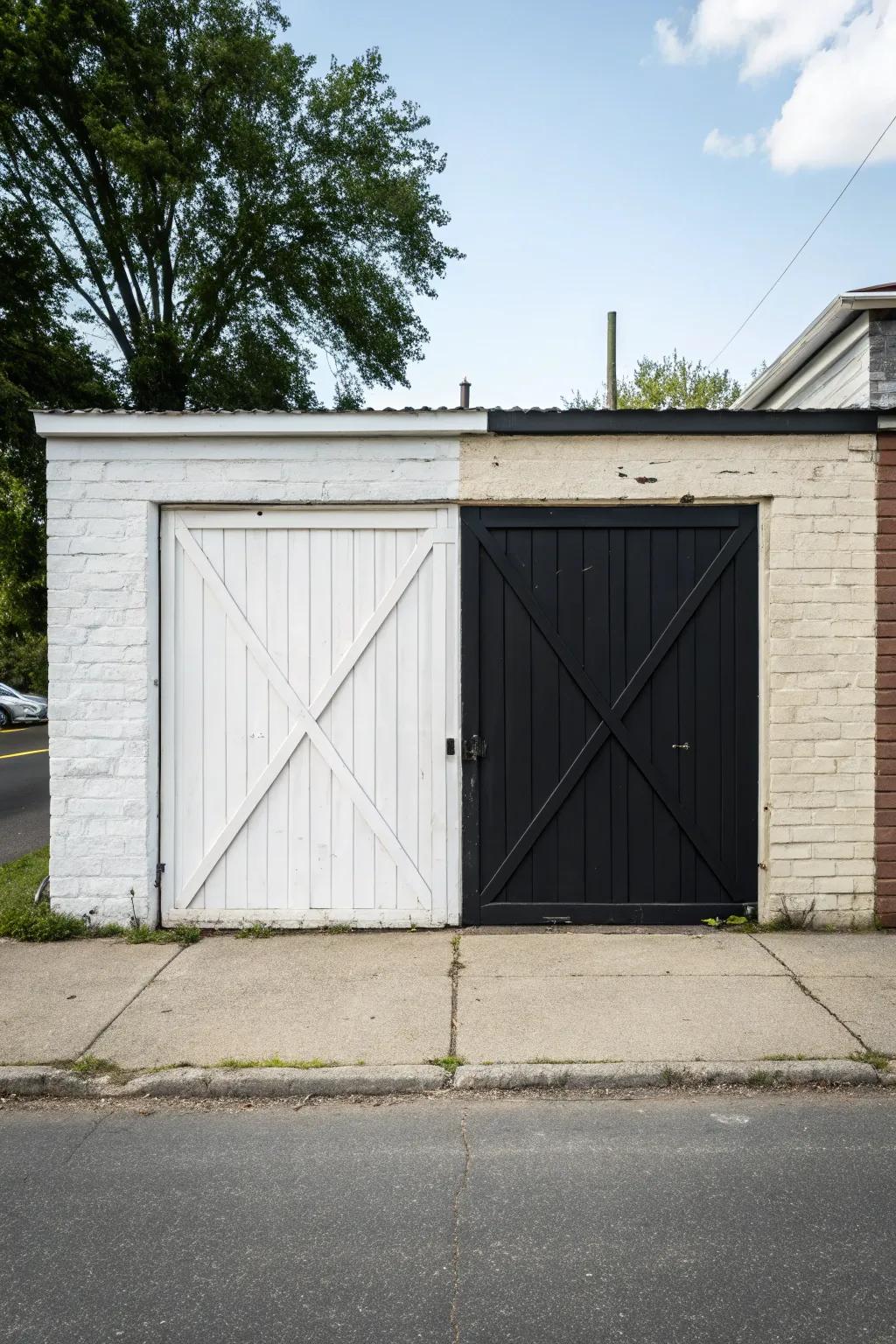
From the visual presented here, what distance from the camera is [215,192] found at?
20547 millimetres

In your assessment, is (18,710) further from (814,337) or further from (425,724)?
(814,337)

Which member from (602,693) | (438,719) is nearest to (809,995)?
(602,693)

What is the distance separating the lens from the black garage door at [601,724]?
6.33 metres

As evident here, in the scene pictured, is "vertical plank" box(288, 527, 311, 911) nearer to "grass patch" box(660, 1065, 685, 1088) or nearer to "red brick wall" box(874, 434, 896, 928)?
"grass patch" box(660, 1065, 685, 1088)

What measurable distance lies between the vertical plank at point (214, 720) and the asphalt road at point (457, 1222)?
232cm

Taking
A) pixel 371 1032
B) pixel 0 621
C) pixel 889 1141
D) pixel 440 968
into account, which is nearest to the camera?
pixel 889 1141

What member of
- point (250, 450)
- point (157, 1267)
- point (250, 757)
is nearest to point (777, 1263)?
point (157, 1267)

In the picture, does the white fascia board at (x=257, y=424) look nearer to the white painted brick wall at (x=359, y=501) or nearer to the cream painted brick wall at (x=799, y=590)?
the white painted brick wall at (x=359, y=501)

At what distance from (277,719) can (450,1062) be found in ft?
9.07

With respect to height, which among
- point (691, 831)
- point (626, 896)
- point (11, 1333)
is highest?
point (691, 831)

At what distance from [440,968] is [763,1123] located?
2.11 m

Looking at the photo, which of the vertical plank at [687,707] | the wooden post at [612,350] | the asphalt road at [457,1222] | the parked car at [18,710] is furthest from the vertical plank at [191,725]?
the parked car at [18,710]

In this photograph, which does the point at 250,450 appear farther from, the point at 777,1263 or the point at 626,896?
the point at 777,1263

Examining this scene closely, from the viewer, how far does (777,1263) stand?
2951 millimetres
